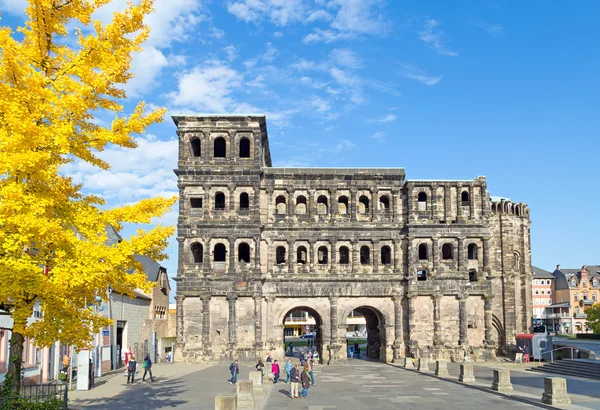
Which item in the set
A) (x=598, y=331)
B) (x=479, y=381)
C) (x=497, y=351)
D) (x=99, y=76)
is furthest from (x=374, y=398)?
(x=598, y=331)

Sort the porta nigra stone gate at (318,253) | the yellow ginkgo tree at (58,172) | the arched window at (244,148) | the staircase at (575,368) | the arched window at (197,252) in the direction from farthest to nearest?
1. the arched window at (244,148)
2. the arched window at (197,252)
3. the porta nigra stone gate at (318,253)
4. the staircase at (575,368)
5. the yellow ginkgo tree at (58,172)

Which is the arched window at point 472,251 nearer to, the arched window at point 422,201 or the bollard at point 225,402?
the arched window at point 422,201

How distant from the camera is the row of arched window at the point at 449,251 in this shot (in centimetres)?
5076

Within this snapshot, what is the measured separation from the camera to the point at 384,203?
51.2m

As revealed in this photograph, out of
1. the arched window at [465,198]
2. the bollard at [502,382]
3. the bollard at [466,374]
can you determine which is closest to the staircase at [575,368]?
the bollard at [466,374]

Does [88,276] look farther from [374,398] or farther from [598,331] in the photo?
[598,331]

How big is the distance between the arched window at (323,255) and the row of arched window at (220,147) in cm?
1091

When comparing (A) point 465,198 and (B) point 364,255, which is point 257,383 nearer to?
(B) point 364,255

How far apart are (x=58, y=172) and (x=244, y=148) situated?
1378 inches

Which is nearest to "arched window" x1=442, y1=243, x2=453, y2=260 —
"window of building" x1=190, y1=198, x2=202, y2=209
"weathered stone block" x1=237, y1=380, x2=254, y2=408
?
"window of building" x1=190, y1=198, x2=202, y2=209

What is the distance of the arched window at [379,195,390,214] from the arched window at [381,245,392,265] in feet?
10.9

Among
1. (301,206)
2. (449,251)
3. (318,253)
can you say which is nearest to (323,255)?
(318,253)

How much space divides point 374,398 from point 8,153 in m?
18.9

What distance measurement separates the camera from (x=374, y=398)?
2539 cm
